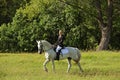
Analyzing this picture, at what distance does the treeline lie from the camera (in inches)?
1893

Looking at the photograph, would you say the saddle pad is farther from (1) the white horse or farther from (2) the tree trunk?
(2) the tree trunk

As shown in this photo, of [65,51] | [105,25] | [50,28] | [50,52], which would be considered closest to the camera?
[50,52]

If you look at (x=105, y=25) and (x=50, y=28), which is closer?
(x=105, y=25)

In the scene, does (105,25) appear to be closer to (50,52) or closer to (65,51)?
(65,51)

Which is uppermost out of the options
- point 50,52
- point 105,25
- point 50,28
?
point 105,25

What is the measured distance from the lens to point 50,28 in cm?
4956

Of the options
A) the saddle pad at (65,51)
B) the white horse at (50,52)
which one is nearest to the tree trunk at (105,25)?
the white horse at (50,52)

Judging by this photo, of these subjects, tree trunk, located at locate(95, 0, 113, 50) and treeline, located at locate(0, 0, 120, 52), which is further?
treeline, located at locate(0, 0, 120, 52)

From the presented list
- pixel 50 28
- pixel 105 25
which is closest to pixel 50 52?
pixel 105 25

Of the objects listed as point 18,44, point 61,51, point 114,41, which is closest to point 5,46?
point 18,44

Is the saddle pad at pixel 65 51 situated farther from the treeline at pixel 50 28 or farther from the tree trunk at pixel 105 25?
the treeline at pixel 50 28

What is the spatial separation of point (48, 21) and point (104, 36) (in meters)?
9.98

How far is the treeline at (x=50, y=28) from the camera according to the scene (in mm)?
48094

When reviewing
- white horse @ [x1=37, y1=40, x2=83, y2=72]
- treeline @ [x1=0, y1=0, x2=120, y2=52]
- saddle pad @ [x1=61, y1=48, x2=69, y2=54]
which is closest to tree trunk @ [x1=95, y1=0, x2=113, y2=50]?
treeline @ [x1=0, y1=0, x2=120, y2=52]
